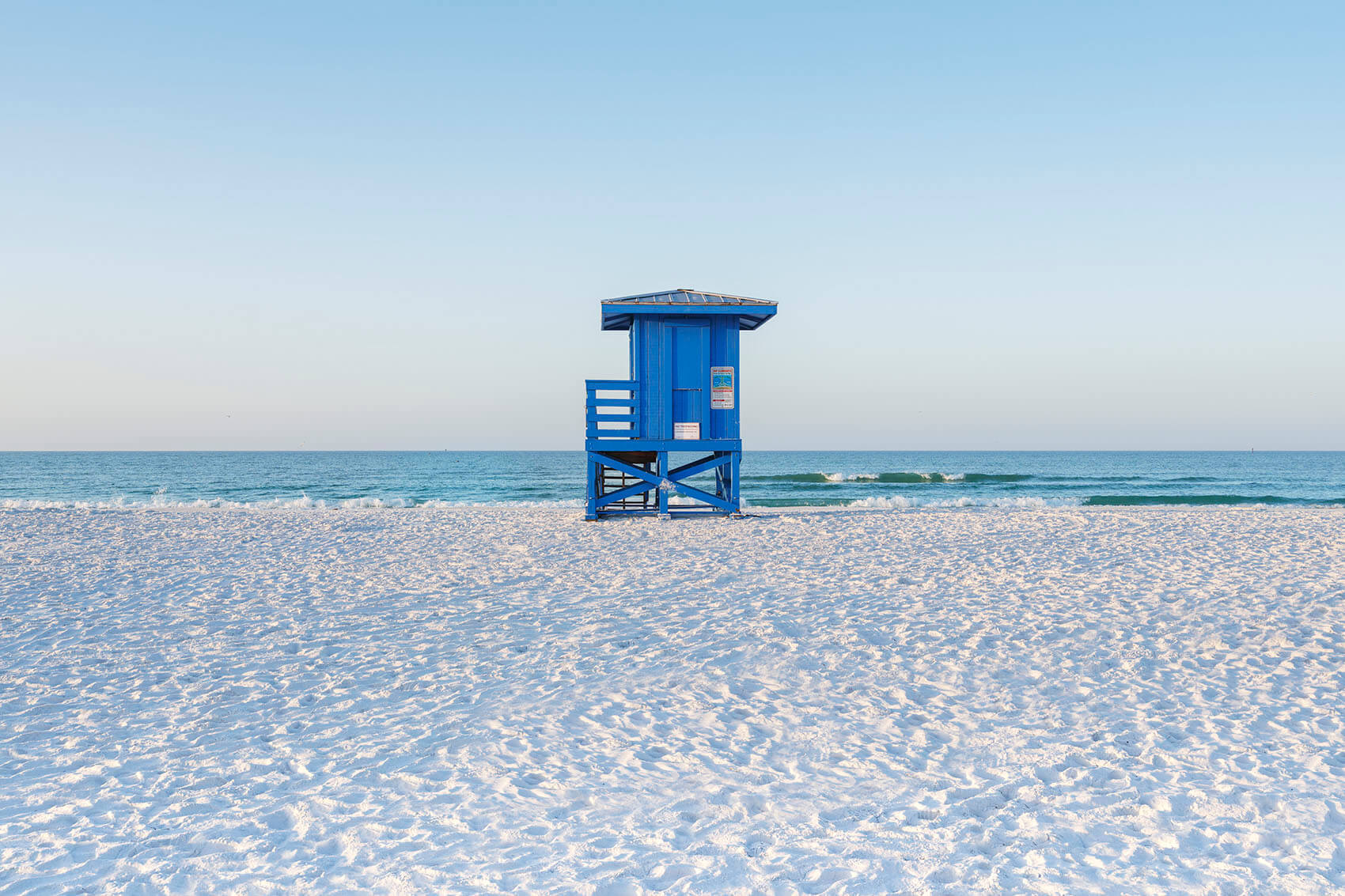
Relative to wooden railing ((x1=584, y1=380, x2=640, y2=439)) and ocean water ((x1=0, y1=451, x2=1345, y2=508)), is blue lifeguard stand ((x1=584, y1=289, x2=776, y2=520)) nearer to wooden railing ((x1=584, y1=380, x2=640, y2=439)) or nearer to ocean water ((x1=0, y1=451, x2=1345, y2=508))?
wooden railing ((x1=584, y1=380, x2=640, y2=439))

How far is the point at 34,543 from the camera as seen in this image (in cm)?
1304

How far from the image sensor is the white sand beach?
3283 millimetres

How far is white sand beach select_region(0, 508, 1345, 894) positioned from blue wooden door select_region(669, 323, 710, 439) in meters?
5.63

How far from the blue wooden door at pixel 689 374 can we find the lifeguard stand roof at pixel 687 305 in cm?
42

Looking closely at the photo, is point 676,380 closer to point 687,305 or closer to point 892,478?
point 687,305

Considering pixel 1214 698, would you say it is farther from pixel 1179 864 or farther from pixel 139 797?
pixel 139 797

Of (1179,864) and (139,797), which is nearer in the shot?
(1179,864)

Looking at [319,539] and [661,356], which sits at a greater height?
[661,356]

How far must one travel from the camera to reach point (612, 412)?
15.5 meters

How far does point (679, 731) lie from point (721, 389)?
436 inches

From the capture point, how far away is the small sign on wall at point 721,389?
15352 mm

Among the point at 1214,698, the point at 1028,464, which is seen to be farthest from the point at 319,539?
the point at 1028,464

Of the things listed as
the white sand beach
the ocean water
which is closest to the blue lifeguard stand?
the white sand beach

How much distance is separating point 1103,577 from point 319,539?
1229 centimetres
